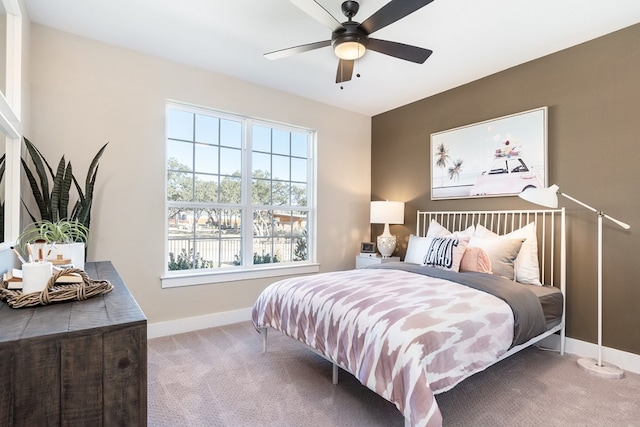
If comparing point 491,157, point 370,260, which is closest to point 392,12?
point 491,157

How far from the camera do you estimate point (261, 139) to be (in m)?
3.92

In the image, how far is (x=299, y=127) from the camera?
13.7 ft

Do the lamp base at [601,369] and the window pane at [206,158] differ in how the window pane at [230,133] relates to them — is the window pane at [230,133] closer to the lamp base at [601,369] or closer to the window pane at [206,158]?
the window pane at [206,158]

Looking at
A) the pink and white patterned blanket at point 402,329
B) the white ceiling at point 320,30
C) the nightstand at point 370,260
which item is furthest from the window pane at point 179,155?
the nightstand at point 370,260

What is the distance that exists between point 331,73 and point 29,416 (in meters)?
3.39

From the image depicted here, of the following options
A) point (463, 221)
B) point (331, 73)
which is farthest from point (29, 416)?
point (463, 221)

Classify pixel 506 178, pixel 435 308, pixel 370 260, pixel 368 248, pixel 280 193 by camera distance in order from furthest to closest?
1. pixel 368 248
2. pixel 370 260
3. pixel 280 193
4. pixel 506 178
5. pixel 435 308

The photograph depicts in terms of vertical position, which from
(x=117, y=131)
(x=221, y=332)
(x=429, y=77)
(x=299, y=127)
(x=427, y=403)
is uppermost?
(x=429, y=77)

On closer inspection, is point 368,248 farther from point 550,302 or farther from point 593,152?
point 593,152

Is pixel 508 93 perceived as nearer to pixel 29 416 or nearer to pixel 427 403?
pixel 427 403

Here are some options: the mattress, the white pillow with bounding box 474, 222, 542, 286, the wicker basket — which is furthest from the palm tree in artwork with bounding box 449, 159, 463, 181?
the wicker basket

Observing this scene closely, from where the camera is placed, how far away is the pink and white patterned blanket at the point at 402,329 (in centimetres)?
158

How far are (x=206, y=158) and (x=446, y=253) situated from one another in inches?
102

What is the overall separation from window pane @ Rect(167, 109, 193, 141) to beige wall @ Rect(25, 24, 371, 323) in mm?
152
